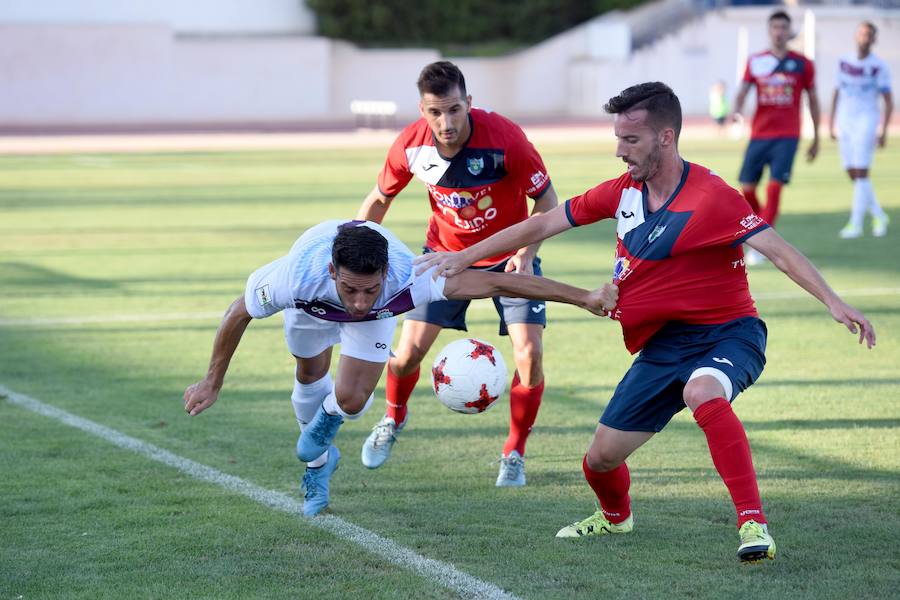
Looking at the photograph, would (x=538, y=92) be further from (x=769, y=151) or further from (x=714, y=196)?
(x=714, y=196)

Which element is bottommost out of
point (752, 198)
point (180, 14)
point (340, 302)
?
point (180, 14)

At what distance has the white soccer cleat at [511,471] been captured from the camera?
6.29 metres

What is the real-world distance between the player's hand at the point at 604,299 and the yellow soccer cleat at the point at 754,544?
1049 mm

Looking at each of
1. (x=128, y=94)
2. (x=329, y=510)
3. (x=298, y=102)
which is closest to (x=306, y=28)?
(x=298, y=102)

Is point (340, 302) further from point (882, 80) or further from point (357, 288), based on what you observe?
point (882, 80)

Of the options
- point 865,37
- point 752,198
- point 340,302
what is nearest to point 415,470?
point 340,302

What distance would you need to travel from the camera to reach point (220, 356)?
547 cm

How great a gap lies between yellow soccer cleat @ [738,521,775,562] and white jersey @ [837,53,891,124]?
11825 mm

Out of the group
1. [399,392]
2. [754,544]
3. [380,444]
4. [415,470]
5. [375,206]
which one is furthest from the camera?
[399,392]

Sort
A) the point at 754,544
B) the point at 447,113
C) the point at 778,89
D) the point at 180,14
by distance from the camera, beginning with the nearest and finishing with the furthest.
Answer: the point at 754,544 < the point at 447,113 < the point at 778,89 < the point at 180,14

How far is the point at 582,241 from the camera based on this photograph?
52.5 ft

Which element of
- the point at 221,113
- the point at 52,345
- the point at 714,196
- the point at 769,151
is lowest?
the point at 221,113

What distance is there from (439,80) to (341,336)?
1353 millimetres

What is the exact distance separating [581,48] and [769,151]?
41.4 m
